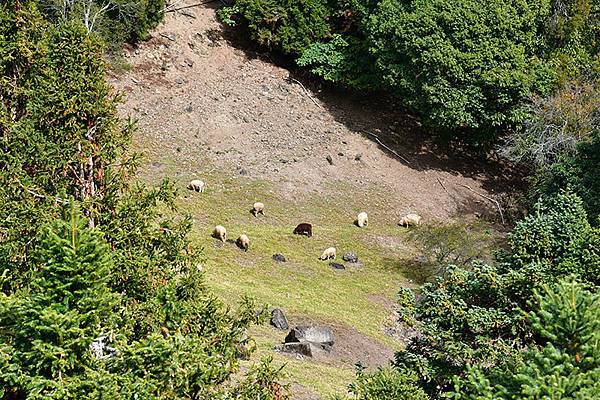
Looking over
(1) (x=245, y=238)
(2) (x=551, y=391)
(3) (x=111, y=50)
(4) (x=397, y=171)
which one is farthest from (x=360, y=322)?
(3) (x=111, y=50)

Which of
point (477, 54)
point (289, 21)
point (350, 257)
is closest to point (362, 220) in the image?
point (350, 257)

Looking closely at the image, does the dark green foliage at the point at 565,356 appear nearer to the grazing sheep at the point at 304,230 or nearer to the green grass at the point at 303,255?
the green grass at the point at 303,255

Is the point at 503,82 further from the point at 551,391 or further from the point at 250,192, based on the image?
the point at 551,391

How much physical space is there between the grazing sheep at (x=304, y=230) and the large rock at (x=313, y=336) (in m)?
7.02

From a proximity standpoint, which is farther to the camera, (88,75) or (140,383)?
(88,75)

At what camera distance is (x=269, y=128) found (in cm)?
3134

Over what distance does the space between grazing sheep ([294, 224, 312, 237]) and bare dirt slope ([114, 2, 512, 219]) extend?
9.70ft

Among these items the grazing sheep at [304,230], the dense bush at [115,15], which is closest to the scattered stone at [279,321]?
the grazing sheep at [304,230]

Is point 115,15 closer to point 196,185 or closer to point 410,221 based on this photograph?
point 196,185

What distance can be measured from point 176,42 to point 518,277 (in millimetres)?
26947

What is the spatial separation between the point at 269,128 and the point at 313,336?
15.3 m

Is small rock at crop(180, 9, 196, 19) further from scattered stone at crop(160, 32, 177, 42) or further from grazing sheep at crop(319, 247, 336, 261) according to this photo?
grazing sheep at crop(319, 247, 336, 261)

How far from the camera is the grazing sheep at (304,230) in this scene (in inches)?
980

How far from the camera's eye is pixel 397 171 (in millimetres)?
30594
